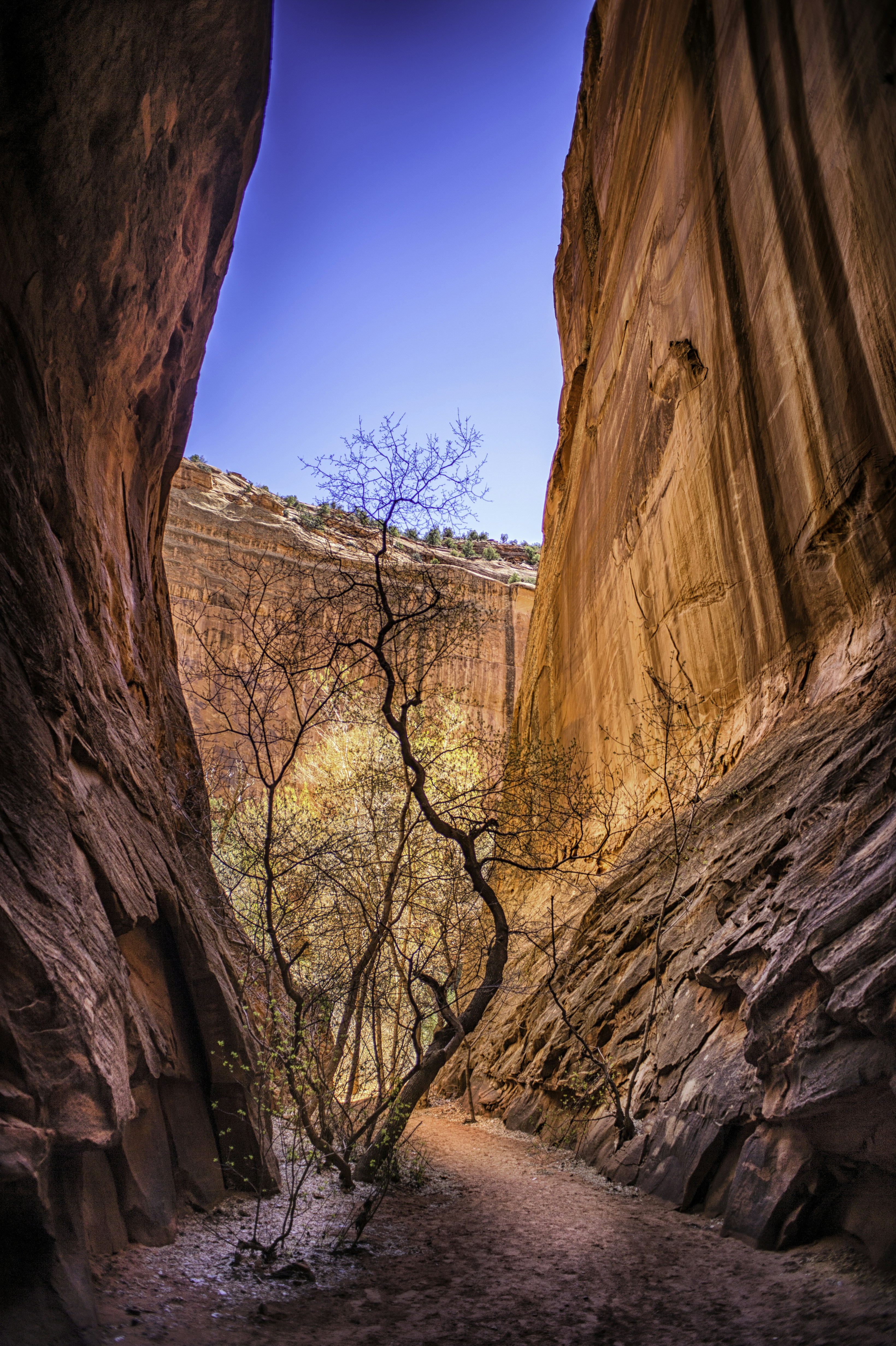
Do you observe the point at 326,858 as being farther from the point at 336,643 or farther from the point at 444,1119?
the point at 444,1119

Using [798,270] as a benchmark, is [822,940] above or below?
below

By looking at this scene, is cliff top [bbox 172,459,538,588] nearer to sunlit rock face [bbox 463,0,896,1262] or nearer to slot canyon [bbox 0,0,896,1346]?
sunlit rock face [bbox 463,0,896,1262]

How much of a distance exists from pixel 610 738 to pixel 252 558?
83.3 feet

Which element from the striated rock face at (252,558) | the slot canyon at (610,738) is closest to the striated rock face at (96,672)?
the slot canyon at (610,738)

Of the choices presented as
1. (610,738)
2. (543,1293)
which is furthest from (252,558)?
(543,1293)

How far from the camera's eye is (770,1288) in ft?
14.3

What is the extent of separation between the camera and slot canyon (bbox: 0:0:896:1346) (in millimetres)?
4348

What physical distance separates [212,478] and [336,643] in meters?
33.7

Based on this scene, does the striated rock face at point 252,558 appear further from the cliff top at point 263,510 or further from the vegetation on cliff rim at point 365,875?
the vegetation on cliff rim at point 365,875

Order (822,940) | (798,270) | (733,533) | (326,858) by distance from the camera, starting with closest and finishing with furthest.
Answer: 1. (822,940)
2. (798,270)
3. (326,858)
4. (733,533)

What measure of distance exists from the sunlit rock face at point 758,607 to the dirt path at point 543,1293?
340 millimetres

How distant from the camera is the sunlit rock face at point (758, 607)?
4875 millimetres

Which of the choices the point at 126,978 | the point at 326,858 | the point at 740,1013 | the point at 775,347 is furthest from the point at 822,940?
the point at 775,347

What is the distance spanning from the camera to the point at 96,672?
6699mm
